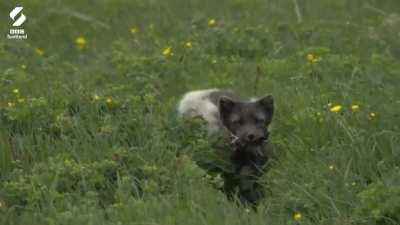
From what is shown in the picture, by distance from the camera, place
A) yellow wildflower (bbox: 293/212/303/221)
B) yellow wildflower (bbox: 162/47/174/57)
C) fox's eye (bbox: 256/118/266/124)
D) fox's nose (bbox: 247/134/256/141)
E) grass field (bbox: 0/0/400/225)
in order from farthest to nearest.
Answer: yellow wildflower (bbox: 162/47/174/57) → fox's eye (bbox: 256/118/266/124) → fox's nose (bbox: 247/134/256/141) → grass field (bbox: 0/0/400/225) → yellow wildflower (bbox: 293/212/303/221)

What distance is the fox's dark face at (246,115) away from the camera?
857 cm

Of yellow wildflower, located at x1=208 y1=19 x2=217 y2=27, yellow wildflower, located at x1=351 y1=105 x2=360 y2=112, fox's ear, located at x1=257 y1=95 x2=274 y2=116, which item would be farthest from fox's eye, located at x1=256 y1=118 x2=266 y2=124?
yellow wildflower, located at x1=208 y1=19 x2=217 y2=27

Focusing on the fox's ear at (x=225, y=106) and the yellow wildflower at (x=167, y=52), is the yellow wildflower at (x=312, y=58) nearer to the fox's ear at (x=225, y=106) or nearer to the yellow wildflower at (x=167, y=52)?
the yellow wildflower at (x=167, y=52)

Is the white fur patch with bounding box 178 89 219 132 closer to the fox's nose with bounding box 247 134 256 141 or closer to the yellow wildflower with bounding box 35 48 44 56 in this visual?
the fox's nose with bounding box 247 134 256 141

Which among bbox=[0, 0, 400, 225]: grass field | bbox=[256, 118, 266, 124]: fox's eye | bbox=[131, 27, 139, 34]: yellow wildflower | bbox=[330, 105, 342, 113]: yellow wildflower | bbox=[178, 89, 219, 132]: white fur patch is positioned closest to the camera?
bbox=[0, 0, 400, 225]: grass field

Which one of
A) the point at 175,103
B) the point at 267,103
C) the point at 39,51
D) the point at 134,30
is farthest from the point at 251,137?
the point at 134,30

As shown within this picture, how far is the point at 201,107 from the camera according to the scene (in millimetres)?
9477

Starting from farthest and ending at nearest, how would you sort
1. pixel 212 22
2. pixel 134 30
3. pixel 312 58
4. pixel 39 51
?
pixel 134 30
pixel 212 22
pixel 39 51
pixel 312 58

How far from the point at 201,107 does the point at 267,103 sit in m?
0.93

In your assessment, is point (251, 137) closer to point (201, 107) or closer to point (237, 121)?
point (237, 121)

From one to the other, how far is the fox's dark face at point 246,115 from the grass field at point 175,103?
257 mm

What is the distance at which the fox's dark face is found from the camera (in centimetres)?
857

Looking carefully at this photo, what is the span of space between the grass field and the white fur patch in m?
0.18

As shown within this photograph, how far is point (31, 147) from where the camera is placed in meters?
8.27
